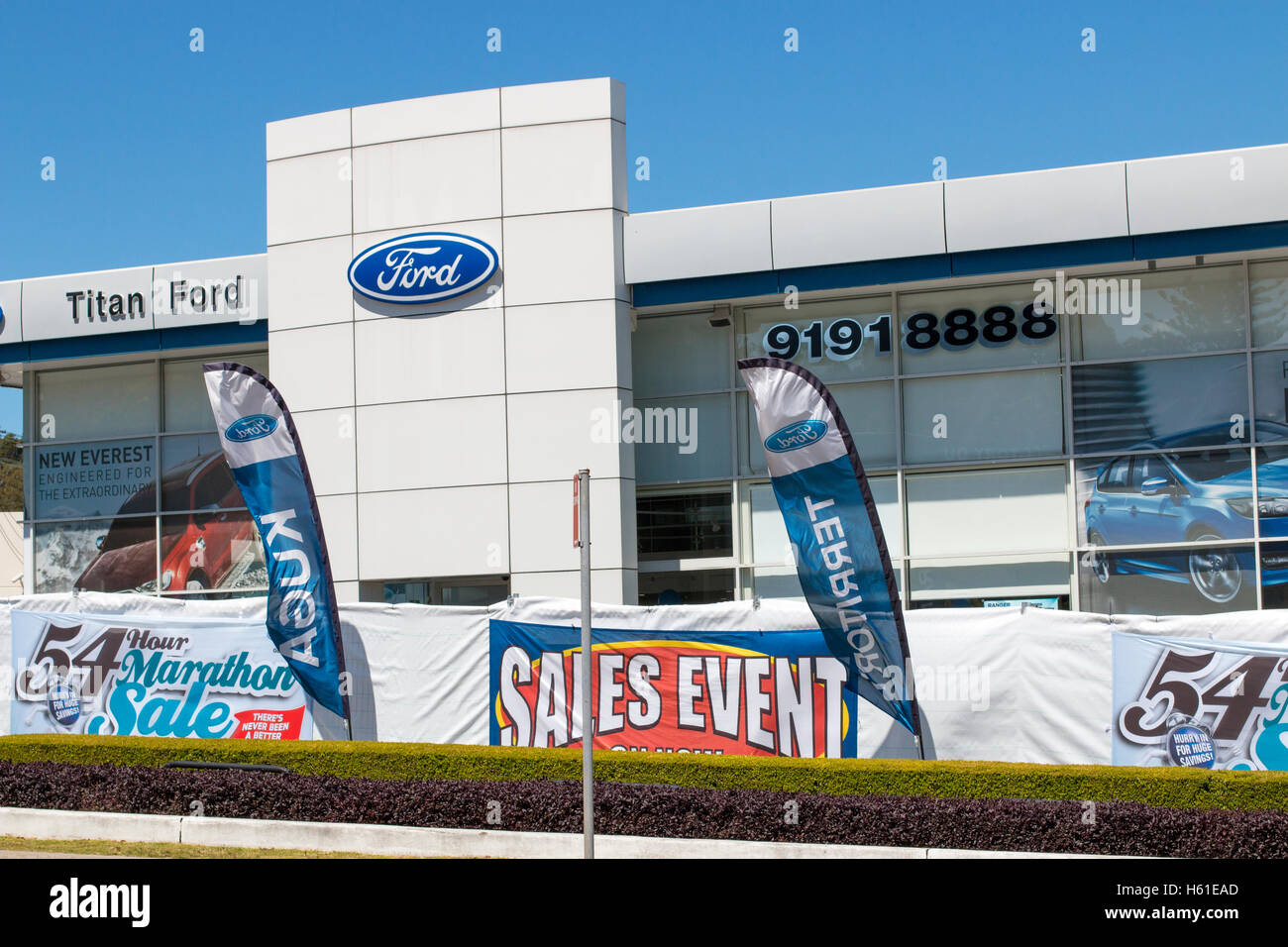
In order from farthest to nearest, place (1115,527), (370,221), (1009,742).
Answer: (370,221) → (1115,527) → (1009,742)

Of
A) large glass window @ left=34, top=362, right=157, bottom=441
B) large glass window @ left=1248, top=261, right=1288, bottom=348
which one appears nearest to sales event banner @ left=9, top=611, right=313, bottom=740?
large glass window @ left=34, top=362, right=157, bottom=441

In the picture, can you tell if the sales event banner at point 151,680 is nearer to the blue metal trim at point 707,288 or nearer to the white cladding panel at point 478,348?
the white cladding panel at point 478,348

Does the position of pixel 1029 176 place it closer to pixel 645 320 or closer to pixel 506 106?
pixel 645 320

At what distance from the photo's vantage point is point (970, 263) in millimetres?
16516

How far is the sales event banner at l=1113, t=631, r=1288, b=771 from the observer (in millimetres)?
11273

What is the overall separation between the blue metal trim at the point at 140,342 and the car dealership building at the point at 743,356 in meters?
0.26

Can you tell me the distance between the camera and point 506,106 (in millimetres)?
17531

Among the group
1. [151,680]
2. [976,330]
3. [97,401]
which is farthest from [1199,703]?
[97,401]

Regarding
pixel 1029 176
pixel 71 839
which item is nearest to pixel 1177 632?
pixel 1029 176

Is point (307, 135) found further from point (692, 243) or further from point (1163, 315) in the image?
point (1163, 315)

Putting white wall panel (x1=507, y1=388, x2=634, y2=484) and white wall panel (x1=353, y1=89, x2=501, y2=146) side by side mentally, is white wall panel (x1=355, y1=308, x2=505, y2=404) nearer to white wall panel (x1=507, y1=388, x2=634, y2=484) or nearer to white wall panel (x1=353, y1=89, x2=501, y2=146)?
white wall panel (x1=507, y1=388, x2=634, y2=484)

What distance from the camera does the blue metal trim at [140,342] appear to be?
19.3 meters

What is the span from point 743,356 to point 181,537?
8.99 metres

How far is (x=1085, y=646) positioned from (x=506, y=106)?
1011 cm
